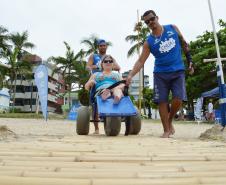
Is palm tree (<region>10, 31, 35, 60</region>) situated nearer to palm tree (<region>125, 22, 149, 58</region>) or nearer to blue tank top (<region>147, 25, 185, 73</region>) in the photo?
palm tree (<region>125, 22, 149, 58</region>)

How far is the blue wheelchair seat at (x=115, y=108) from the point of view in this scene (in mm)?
5324

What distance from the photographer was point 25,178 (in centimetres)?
Result: 183

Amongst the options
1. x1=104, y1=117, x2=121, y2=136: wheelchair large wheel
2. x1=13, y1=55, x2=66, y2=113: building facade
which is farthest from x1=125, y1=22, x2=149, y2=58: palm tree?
x1=104, y1=117, x2=121, y2=136: wheelchair large wheel

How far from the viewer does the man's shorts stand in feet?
18.1

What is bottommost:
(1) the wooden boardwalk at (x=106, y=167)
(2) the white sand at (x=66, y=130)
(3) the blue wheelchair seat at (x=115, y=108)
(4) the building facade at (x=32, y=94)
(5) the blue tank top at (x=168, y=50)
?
(1) the wooden boardwalk at (x=106, y=167)

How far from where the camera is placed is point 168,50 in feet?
18.2

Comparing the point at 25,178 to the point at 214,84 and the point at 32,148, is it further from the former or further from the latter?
the point at 214,84

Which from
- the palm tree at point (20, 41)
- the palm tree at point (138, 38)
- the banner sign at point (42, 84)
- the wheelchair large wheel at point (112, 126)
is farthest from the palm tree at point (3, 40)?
the wheelchair large wheel at point (112, 126)

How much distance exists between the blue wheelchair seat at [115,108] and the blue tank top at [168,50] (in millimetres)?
641

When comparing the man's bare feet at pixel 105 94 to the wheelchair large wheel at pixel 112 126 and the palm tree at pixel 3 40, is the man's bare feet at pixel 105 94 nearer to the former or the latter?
the wheelchair large wheel at pixel 112 126

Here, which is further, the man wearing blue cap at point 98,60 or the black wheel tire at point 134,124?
the man wearing blue cap at point 98,60

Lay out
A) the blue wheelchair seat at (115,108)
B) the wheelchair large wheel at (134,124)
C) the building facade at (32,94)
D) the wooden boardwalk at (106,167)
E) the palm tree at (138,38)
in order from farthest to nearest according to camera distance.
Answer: the building facade at (32,94) → the palm tree at (138,38) → the wheelchair large wheel at (134,124) → the blue wheelchair seat at (115,108) → the wooden boardwalk at (106,167)

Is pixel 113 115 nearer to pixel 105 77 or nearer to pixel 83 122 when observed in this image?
pixel 83 122

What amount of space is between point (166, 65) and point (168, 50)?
0.20m
